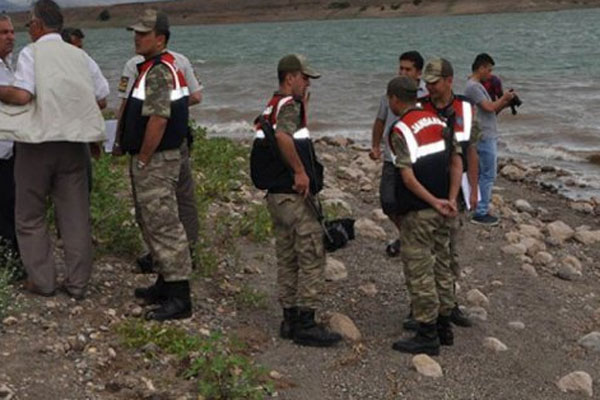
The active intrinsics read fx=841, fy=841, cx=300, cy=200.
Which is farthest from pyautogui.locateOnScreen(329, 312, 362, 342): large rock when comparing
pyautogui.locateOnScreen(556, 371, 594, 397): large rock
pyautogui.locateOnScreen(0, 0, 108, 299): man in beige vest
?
pyautogui.locateOnScreen(0, 0, 108, 299): man in beige vest

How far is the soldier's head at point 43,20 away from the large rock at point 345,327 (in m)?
2.78

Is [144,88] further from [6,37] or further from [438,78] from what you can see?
[438,78]

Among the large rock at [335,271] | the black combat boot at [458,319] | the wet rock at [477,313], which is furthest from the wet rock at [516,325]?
the large rock at [335,271]

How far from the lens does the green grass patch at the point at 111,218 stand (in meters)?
7.00

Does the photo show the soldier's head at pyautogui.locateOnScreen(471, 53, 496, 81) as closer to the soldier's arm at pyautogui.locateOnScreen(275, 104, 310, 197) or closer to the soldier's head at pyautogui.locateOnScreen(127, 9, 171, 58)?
the soldier's arm at pyautogui.locateOnScreen(275, 104, 310, 197)

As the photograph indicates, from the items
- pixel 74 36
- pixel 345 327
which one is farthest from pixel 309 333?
pixel 74 36

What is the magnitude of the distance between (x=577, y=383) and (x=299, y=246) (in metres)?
2.02

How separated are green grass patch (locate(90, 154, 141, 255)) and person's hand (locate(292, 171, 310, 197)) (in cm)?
208

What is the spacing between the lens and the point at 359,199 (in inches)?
410

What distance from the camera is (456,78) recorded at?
2769cm

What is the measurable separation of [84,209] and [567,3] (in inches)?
3286

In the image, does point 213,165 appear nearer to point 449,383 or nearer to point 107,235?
point 107,235

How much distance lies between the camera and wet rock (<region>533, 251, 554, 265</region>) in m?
8.38

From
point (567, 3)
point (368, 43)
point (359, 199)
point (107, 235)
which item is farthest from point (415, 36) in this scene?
point (107, 235)
